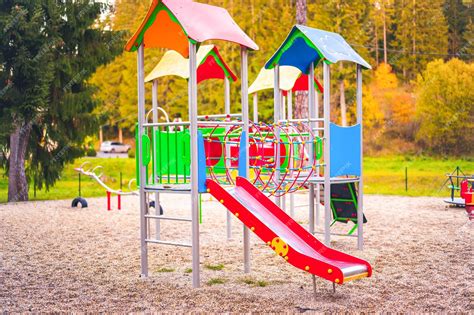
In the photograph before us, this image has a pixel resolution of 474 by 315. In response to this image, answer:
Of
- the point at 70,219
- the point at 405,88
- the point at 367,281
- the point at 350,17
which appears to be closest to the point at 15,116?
the point at 70,219

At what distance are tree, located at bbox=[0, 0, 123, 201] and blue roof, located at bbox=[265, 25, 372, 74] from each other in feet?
27.2

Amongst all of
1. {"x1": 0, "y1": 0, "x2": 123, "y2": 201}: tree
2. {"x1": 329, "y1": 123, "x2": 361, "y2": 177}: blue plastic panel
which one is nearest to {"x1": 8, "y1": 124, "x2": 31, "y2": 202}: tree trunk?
{"x1": 0, "y1": 0, "x2": 123, "y2": 201}: tree

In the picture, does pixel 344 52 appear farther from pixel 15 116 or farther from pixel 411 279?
pixel 15 116

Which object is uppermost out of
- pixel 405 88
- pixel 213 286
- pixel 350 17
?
pixel 350 17

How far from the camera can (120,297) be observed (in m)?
6.36

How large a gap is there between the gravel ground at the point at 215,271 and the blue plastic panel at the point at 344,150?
3.95ft

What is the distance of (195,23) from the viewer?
6.99m

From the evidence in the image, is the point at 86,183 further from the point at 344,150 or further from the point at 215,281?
the point at 215,281

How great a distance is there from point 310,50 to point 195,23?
267 centimetres

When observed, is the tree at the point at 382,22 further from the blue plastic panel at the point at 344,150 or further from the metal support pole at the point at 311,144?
the blue plastic panel at the point at 344,150

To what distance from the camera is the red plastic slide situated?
19.0 ft

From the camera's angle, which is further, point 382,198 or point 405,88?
point 405,88

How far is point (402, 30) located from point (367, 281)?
127 ft

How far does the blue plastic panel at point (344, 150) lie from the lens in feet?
28.6
